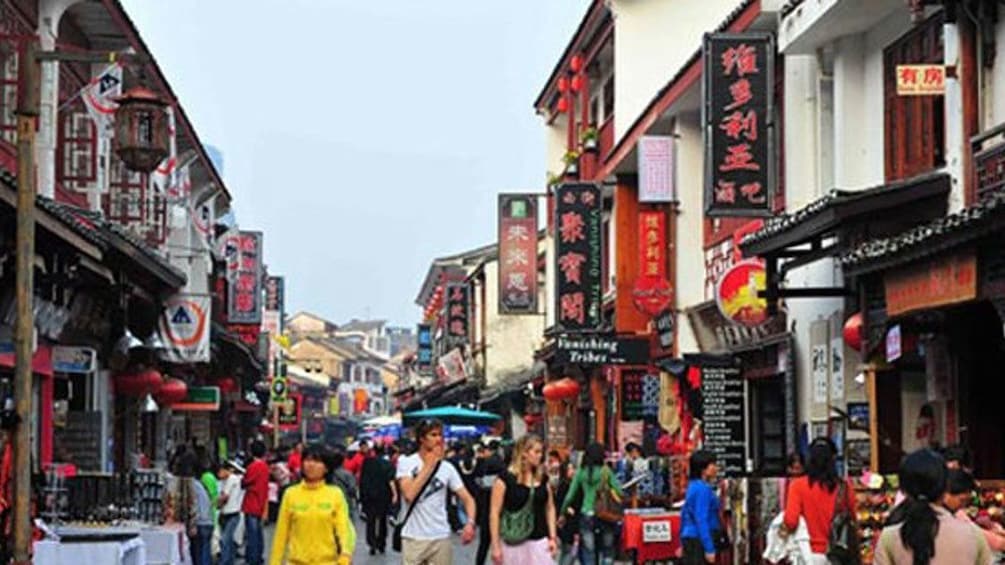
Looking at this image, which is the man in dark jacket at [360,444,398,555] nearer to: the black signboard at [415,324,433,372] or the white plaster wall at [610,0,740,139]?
the white plaster wall at [610,0,740,139]

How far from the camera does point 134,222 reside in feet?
99.5

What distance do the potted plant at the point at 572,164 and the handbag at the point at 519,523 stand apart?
27192mm

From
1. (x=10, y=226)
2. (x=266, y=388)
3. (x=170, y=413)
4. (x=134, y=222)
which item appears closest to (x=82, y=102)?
(x=134, y=222)

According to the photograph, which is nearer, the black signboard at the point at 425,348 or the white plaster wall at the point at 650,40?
the white plaster wall at the point at 650,40

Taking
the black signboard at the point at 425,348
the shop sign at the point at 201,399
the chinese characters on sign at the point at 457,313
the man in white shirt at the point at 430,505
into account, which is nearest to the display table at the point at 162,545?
the man in white shirt at the point at 430,505

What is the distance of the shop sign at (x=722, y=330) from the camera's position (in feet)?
80.9

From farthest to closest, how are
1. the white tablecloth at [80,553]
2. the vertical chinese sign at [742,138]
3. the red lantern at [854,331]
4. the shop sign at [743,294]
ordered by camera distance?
the shop sign at [743,294] → the vertical chinese sign at [742,138] → the red lantern at [854,331] → the white tablecloth at [80,553]

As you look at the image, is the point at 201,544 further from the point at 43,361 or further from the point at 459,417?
the point at 459,417

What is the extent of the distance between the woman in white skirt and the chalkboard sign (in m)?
11.4

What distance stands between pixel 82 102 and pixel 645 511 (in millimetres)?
11137

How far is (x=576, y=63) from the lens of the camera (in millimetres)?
42719

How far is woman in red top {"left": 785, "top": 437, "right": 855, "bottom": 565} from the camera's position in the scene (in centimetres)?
1477

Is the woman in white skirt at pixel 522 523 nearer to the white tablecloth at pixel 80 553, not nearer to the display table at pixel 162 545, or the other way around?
the white tablecloth at pixel 80 553

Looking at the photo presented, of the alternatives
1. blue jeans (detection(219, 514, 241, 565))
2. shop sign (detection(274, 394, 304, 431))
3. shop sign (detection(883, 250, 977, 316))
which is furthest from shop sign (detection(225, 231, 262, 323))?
shop sign (detection(883, 250, 977, 316))
